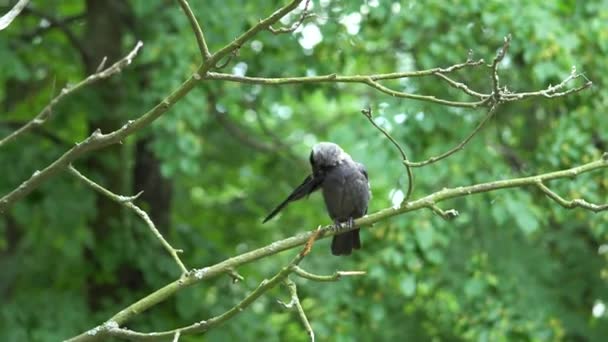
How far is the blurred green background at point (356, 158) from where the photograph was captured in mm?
7945

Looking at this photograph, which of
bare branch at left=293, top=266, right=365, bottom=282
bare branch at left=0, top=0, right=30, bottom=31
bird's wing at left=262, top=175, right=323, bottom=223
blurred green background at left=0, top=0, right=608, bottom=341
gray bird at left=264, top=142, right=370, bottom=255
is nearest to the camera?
bare branch at left=293, top=266, right=365, bottom=282

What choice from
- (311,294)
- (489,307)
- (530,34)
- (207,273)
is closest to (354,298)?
(311,294)

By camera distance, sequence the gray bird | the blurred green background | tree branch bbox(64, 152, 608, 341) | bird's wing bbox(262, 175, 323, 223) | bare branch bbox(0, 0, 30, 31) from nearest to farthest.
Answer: bare branch bbox(0, 0, 30, 31)
tree branch bbox(64, 152, 608, 341)
bird's wing bbox(262, 175, 323, 223)
the gray bird
the blurred green background

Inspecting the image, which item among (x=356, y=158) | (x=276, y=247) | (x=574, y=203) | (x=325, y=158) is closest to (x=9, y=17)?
(x=276, y=247)

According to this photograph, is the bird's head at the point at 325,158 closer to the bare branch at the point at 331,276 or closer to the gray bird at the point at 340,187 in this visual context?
the gray bird at the point at 340,187

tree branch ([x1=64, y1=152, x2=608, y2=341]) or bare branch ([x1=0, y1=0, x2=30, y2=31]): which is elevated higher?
bare branch ([x1=0, y1=0, x2=30, y2=31])

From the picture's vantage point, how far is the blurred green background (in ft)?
26.1

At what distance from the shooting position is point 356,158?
8391mm


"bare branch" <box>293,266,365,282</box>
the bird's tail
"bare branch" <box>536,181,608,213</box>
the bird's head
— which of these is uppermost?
the bird's head

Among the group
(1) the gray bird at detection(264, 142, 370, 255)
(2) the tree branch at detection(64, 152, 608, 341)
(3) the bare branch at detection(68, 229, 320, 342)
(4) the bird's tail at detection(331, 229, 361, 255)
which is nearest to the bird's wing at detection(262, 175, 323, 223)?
(1) the gray bird at detection(264, 142, 370, 255)

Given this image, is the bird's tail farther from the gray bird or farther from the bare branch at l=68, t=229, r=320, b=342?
the bare branch at l=68, t=229, r=320, b=342

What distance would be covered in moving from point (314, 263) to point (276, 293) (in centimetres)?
114

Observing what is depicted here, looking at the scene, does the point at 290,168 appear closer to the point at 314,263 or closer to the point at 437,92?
the point at 314,263

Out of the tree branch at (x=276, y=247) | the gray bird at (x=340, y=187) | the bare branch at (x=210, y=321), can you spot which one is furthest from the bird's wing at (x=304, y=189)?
the bare branch at (x=210, y=321)
